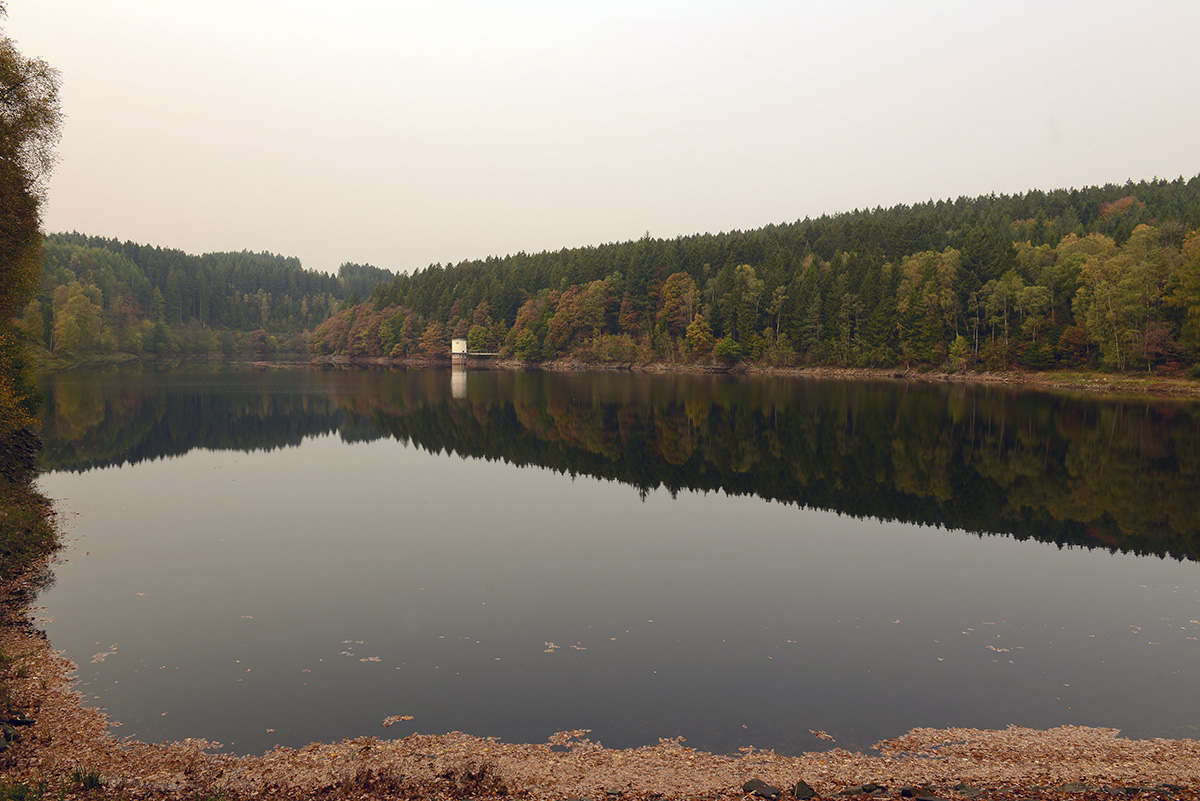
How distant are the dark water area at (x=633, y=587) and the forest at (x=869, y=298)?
1781 inches

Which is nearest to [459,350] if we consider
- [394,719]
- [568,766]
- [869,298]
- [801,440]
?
[869,298]

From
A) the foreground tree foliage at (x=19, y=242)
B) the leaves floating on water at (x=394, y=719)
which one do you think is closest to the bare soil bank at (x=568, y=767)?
the leaves floating on water at (x=394, y=719)

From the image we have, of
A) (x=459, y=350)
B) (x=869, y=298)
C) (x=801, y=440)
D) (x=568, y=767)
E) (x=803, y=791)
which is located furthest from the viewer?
(x=459, y=350)

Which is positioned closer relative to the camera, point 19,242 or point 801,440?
point 19,242

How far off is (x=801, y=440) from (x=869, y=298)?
91.9 metres

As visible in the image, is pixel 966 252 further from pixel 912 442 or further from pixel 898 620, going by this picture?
pixel 898 620

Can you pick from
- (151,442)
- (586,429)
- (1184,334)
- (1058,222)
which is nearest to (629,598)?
(586,429)

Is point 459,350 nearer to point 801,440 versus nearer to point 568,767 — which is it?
point 801,440

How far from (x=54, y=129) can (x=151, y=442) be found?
23.1 metres

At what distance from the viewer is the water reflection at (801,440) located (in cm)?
3091

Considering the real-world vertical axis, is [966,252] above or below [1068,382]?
above

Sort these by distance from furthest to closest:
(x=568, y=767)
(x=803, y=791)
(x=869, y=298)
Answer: (x=869, y=298), (x=568, y=767), (x=803, y=791)

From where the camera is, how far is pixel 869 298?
13025 centimetres

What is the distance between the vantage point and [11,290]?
33906 mm
